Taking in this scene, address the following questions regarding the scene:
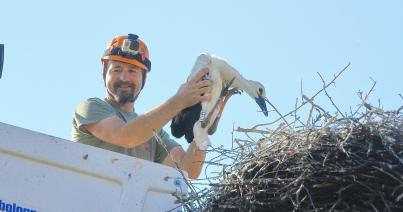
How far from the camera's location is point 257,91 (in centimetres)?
436

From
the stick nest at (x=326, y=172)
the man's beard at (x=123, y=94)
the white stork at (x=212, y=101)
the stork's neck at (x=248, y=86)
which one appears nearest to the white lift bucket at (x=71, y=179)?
the stick nest at (x=326, y=172)

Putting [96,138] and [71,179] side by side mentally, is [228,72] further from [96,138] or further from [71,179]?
[71,179]

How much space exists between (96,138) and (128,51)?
63 cm

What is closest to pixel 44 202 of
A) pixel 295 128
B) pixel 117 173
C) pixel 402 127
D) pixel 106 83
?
pixel 117 173

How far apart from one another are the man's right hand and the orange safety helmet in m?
0.79

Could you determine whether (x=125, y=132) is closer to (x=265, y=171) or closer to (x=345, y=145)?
(x=265, y=171)

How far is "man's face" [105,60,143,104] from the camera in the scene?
5.02 m

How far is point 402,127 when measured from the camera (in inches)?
135

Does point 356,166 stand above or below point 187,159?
below

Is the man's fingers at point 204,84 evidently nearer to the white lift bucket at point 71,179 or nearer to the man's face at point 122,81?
the white lift bucket at point 71,179

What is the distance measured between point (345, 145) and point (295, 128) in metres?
0.39

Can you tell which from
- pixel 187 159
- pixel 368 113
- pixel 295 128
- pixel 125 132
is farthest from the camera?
pixel 187 159

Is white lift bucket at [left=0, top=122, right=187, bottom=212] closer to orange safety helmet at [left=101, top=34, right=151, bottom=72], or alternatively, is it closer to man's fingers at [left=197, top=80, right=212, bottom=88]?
man's fingers at [left=197, top=80, right=212, bottom=88]

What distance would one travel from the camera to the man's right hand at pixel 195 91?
4.24 m
